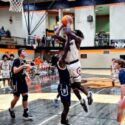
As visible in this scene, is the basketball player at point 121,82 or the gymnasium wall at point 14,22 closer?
the basketball player at point 121,82

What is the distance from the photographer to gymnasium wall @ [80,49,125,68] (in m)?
34.4

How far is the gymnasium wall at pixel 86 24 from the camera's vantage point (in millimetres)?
36750

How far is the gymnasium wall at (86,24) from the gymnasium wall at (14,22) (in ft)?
21.6

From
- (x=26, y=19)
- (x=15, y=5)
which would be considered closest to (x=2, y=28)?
(x=26, y=19)

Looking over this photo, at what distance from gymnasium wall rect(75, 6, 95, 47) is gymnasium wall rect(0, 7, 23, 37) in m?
6.57

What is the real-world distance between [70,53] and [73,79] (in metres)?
0.59

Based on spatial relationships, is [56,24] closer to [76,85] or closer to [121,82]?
[76,85]

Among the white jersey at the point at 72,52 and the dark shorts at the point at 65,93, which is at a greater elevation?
the white jersey at the point at 72,52

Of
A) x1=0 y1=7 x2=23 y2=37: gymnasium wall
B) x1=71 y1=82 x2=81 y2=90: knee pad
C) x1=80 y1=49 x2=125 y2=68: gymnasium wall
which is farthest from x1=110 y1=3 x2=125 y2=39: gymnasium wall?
x1=71 y1=82 x2=81 y2=90: knee pad

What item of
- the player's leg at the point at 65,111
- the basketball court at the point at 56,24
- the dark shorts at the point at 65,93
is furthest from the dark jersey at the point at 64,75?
the basketball court at the point at 56,24

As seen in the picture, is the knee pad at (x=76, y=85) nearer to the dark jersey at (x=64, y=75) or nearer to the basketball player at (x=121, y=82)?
the dark jersey at (x=64, y=75)

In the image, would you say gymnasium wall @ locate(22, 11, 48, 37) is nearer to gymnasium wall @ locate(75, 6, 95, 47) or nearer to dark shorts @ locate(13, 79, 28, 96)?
gymnasium wall @ locate(75, 6, 95, 47)

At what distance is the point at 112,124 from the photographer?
7309 millimetres

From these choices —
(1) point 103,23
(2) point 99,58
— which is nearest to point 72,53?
(2) point 99,58
